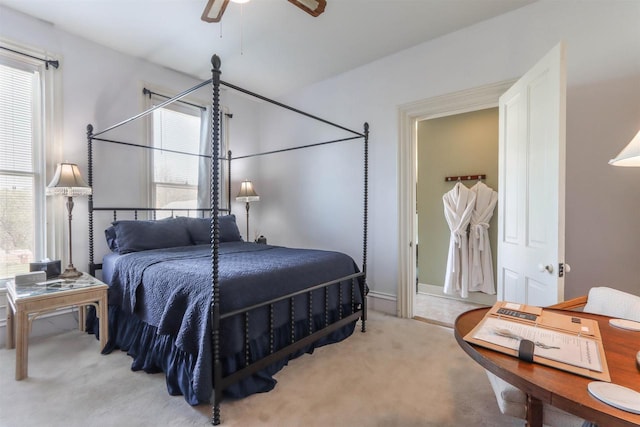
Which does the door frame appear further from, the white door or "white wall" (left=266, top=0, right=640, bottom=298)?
the white door

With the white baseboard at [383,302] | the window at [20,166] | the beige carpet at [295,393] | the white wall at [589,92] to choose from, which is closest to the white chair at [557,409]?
the beige carpet at [295,393]

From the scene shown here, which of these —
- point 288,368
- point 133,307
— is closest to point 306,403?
point 288,368

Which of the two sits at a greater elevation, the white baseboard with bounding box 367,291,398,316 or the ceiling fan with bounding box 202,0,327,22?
the ceiling fan with bounding box 202,0,327,22

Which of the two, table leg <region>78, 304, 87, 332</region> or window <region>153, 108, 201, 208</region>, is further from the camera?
window <region>153, 108, 201, 208</region>

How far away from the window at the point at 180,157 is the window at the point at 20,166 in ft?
3.19

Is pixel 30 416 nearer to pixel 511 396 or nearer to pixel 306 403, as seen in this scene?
pixel 306 403

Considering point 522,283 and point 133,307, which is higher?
point 522,283

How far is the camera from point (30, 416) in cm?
160

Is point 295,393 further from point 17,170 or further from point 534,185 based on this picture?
point 17,170

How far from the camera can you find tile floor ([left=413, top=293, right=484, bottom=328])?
3.13 metres

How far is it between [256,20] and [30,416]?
311 centimetres

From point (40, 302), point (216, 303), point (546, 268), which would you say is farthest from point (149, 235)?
point (546, 268)

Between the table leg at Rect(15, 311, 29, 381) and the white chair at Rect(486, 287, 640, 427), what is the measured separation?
266 cm

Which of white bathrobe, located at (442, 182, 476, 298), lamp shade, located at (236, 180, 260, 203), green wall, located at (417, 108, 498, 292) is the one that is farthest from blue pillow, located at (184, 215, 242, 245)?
white bathrobe, located at (442, 182, 476, 298)
